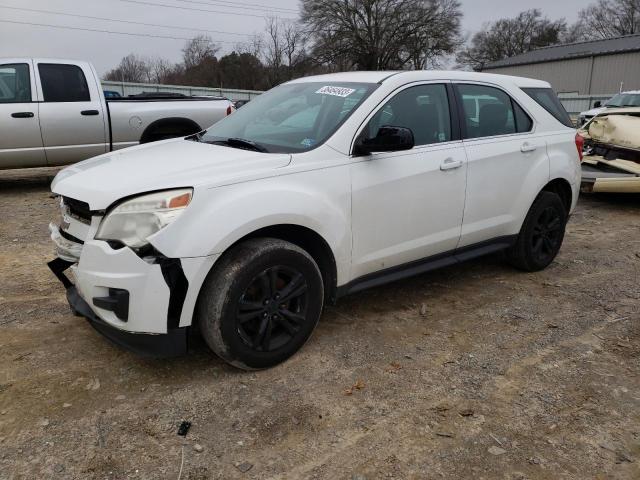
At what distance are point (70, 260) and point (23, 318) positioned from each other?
106cm

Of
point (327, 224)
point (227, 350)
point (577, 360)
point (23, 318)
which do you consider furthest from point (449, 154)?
point (23, 318)

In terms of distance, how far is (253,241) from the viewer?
3.00 meters

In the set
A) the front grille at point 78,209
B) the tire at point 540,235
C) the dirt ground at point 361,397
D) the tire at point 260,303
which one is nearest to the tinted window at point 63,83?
the dirt ground at point 361,397

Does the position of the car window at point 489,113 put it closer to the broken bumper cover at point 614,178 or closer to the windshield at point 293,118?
the windshield at point 293,118

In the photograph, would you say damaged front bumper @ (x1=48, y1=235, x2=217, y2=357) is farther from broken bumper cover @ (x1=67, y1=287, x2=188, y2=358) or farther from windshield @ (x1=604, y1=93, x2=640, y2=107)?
windshield @ (x1=604, y1=93, x2=640, y2=107)

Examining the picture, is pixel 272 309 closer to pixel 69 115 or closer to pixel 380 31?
pixel 69 115

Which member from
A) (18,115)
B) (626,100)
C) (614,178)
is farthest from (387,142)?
(626,100)

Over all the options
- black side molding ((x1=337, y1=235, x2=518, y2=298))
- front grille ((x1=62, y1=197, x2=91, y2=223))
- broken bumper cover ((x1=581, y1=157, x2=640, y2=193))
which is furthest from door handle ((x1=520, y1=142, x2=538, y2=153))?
broken bumper cover ((x1=581, y1=157, x2=640, y2=193))

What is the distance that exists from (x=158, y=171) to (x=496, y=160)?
8.61 feet

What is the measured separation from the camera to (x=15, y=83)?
7.69 metres

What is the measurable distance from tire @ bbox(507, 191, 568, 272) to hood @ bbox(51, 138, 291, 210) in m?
2.59

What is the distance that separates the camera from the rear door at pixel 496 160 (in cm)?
411

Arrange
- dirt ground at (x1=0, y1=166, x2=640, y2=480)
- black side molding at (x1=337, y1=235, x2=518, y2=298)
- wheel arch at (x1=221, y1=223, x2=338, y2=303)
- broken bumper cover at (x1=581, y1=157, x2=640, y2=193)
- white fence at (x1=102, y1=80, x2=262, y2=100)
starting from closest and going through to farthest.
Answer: dirt ground at (x1=0, y1=166, x2=640, y2=480) < wheel arch at (x1=221, y1=223, x2=338, y2=303) < black side molding at (x1=337, y1=235, x2=518, y2=298) < broken bumper cover at (x1=581, y1=157, x2=640, y2=193) < white fence at (x1=102, y1=80, x2=262, y2=100)

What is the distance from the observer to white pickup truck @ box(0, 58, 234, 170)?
766cm
